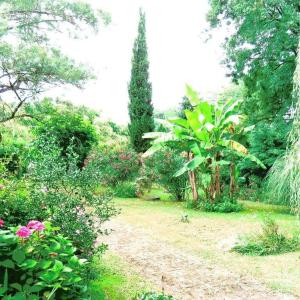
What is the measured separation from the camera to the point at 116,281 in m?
5.04

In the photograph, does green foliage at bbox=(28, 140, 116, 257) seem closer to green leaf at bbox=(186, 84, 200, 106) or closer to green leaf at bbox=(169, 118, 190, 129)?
green leaf at bbox=(169, 118, 190, 129)

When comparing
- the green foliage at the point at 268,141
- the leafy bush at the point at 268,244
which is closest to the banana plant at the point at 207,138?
the green foliage at the point at 268,141

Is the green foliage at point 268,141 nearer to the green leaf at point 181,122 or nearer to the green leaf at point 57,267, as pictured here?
the green leaf at point 181,122

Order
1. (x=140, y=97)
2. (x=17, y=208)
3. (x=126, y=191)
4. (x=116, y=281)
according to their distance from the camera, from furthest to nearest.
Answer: (x=140, y=97)
(x=126, y=191)
(x=116, y=281)
(x=17, y=208)

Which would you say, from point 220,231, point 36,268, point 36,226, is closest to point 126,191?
point 220,231

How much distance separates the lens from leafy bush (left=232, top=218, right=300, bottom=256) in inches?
260

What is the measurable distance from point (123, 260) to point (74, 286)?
11.6ft

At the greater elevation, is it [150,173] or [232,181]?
[150,173]

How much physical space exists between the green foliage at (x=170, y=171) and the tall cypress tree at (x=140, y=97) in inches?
228

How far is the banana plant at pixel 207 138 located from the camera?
444 inches

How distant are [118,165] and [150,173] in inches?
50.5

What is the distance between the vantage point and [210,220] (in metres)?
9.79

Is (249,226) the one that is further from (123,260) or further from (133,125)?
(133,125)

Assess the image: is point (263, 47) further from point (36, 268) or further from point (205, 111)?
point (36, 268)
